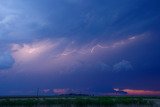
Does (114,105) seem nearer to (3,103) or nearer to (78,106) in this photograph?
(78,106)

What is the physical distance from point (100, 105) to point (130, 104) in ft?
17.0

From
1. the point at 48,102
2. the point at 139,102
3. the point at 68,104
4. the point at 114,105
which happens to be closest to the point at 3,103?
the point at 48,102

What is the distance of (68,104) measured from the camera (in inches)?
1923

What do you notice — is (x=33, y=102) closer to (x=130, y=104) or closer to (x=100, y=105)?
(x=100, y=105)

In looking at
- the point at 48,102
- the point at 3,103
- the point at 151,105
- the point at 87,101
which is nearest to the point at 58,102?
the point at 48,102

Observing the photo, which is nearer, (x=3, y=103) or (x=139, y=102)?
(x=3, y=103)

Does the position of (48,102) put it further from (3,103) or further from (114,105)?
(114,105)

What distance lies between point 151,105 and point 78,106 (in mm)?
12248

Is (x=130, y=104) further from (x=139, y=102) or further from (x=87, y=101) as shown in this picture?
(x=87, y=101)

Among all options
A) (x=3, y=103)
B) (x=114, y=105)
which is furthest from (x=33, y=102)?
(x=114, y=105)

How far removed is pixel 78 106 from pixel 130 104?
8.89m

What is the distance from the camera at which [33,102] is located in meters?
48.5

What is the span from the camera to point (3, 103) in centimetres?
4756

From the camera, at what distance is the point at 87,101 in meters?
49.4
